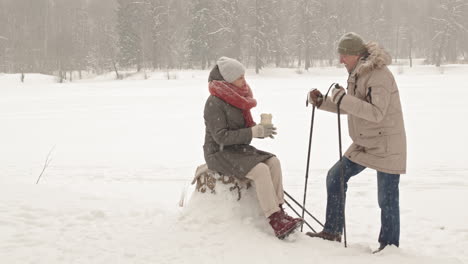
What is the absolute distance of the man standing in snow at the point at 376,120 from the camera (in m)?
3.83

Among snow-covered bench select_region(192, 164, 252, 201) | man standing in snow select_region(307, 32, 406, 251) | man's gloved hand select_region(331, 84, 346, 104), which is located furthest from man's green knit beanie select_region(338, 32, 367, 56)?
snow-covered bench select_region(192, 164, 252, 201)

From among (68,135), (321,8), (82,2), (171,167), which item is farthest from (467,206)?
(82,2)

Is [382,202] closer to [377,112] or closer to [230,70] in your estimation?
[377,112]

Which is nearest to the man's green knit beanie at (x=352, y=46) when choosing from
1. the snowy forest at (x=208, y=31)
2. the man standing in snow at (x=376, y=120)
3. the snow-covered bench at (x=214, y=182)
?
the man standing in snow at (x=376, y=120)

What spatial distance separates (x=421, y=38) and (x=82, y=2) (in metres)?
57.6

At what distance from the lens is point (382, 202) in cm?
401

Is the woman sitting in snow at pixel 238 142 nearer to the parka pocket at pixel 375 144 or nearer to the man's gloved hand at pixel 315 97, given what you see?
the man's gloved hand at pixel 315 97

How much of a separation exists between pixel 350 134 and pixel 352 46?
2.74 ft

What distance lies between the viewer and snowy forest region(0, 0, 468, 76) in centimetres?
5353

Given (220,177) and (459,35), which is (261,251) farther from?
(459,35)

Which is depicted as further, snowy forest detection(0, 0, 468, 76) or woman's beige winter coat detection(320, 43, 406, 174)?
snowy forest detection(0, 0, 468, 76)

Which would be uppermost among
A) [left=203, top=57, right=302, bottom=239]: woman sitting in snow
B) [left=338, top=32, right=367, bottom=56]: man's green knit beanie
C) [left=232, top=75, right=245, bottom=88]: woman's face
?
[left=338, top=32, right=367, bottom=56]: man's green knit beanie

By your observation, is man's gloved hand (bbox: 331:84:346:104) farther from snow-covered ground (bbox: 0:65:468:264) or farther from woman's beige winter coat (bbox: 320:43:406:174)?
snow-covered ground (bbox: 0:65:468:264)

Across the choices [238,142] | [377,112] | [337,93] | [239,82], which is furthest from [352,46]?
[238,142]
